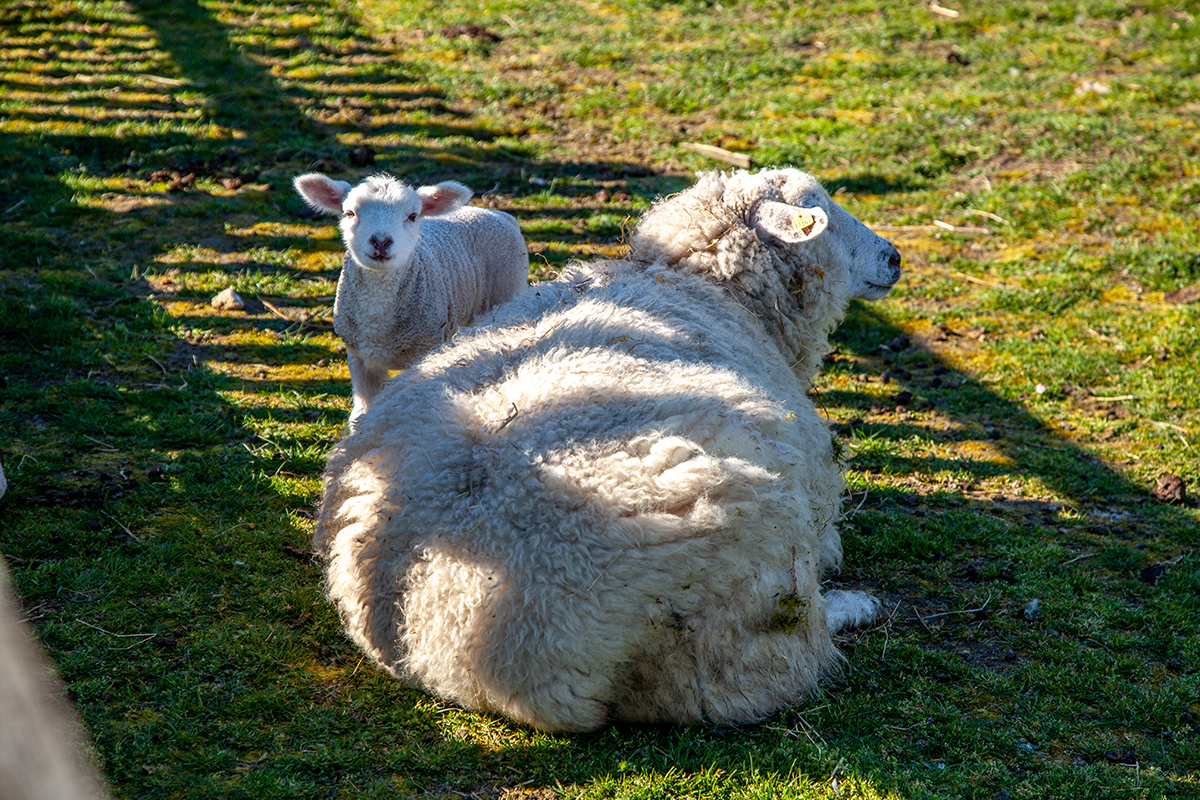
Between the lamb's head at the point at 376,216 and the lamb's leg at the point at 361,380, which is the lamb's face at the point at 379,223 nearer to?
the lamb's head at the point at 376,216

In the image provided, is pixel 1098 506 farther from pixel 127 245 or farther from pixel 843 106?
pixel 127 245

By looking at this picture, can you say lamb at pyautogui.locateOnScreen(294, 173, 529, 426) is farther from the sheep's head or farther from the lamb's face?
the sheep's head

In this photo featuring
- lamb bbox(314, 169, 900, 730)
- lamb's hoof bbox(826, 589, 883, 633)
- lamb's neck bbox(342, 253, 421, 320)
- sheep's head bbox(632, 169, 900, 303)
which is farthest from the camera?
lamb's neck bbox(342, 253, 421, 320)

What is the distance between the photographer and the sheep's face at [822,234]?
4328mm

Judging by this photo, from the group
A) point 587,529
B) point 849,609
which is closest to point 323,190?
point 587,529

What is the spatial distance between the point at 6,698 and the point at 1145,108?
34.5 feet

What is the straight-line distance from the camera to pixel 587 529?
117 inches

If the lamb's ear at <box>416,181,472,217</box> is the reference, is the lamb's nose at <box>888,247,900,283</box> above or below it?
below

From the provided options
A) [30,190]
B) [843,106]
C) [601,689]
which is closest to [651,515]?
[601,689]

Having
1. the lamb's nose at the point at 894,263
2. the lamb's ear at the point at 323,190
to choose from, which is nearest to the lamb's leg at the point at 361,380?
the lamb's ear at the point at 323,190

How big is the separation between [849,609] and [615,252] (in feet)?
10.0

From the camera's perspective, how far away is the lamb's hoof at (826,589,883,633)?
3.81 m

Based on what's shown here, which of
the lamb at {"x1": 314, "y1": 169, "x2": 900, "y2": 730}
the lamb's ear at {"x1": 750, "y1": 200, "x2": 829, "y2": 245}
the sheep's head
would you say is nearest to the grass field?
the lamb at {"x1": 314, "y1": 169, "x2": 900, "y2": 730}

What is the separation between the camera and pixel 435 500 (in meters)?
3.16
